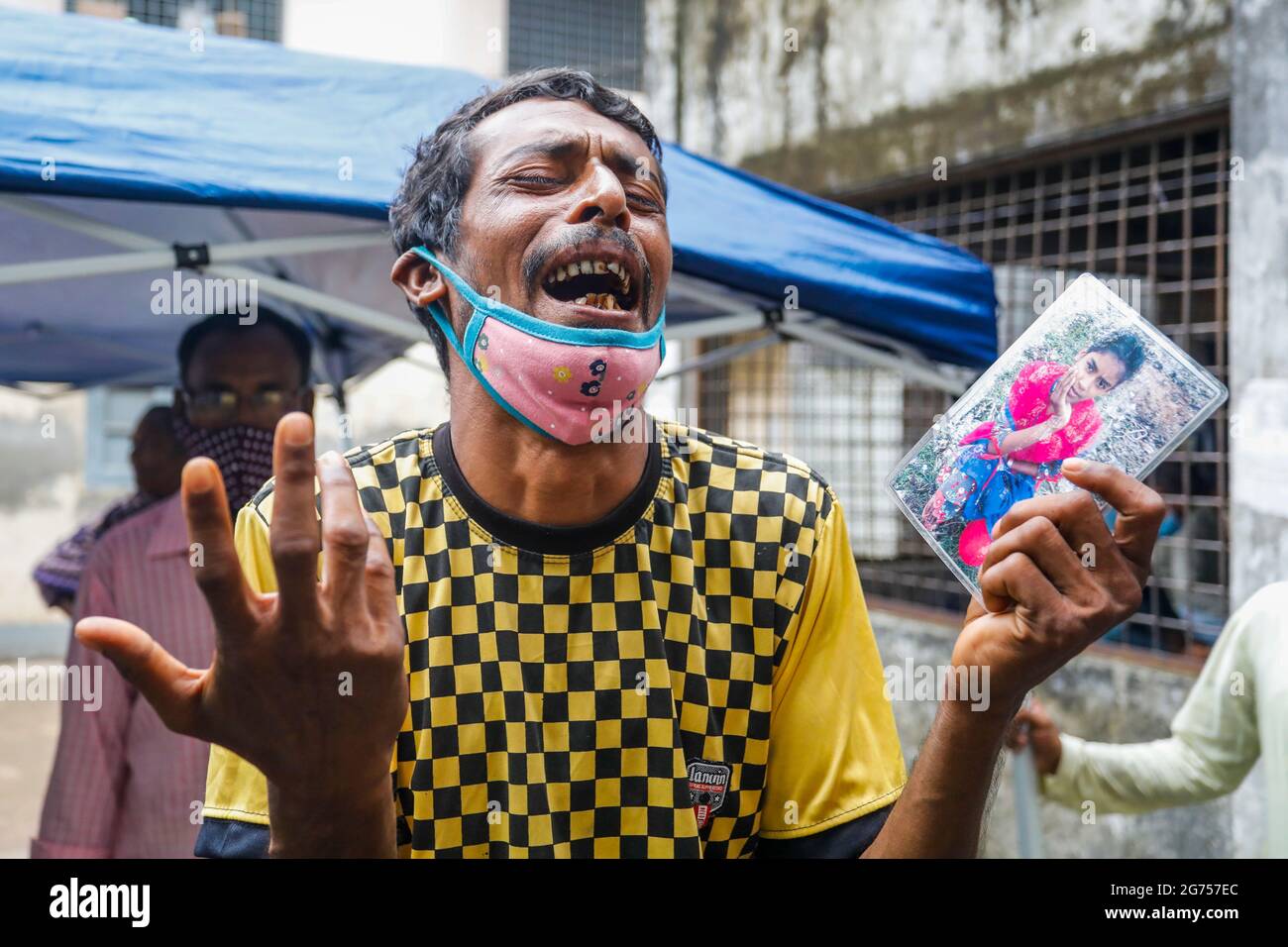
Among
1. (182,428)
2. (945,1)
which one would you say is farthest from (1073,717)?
(182,428)

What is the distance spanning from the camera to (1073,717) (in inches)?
200

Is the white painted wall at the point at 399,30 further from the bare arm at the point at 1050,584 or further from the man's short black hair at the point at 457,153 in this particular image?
the bare arm at the point at 1050,584

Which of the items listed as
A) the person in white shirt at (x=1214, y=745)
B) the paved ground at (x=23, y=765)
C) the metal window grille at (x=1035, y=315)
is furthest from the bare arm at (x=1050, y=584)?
the paved ground at (x=23, y=765)

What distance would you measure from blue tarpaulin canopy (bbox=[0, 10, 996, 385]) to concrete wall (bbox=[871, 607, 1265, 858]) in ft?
6.80

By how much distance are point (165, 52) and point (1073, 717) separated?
4.39 m

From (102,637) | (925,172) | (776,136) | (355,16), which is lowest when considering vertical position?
(102,637)

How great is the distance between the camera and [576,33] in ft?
40.8

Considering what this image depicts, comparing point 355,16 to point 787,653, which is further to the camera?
point 355,16

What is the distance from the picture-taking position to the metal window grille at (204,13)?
10.6 metres

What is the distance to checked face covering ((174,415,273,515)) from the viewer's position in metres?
3.27

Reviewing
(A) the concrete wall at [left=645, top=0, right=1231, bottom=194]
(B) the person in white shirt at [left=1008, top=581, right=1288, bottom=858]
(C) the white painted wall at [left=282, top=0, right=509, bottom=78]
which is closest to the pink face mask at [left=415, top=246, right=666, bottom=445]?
(B) the person in white shirt at [left=1008, top=581, right=1288, bottom=858]

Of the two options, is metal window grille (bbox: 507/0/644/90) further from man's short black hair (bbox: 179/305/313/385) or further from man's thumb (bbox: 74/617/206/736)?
man's thumb (bbox: 74/617/206/736)

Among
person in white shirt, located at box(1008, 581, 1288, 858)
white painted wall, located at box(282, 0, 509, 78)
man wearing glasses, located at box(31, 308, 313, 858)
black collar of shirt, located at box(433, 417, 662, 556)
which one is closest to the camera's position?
black collar of shirt, located at box(433, 417, 662, 556)

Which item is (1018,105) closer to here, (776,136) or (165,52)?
(776,136)
